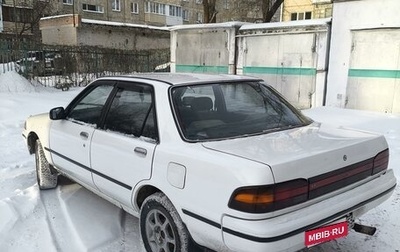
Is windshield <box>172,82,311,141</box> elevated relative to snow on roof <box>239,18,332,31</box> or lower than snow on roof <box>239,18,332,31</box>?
lower

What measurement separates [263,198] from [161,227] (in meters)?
1.03

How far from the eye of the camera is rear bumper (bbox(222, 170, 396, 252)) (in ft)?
7.20

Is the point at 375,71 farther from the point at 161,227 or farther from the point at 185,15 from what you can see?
the point at 185,15

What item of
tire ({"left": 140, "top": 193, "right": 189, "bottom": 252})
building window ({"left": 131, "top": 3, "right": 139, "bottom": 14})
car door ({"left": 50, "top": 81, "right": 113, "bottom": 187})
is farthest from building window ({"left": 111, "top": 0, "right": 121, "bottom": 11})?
tire ({"left": 140, "top": 193, "right": 189, "bottom": 252})

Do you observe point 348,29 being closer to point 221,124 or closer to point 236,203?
point 221,124

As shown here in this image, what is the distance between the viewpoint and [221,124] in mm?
3033

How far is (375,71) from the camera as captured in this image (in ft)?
32.8

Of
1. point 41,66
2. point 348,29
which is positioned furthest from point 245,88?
point 41,66

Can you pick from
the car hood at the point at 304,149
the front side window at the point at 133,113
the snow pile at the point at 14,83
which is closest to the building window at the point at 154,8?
the snow pile at the point at 14,83

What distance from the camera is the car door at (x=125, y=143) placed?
298 cm

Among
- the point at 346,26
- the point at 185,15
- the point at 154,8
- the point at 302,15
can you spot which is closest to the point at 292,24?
the point at 346,26

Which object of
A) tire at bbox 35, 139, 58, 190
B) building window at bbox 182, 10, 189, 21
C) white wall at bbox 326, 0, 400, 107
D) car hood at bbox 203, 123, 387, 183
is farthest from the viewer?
building window at bbox 182, 10, 189, 21

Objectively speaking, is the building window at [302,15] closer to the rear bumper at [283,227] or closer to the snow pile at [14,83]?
the snow pile at [14,83]

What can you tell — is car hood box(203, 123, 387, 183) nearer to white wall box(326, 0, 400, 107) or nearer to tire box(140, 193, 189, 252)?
tire box(140, 193, 189, 252)
